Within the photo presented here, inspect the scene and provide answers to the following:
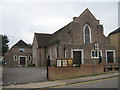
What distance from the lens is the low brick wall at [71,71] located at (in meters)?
16.5

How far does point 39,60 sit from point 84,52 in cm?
1515

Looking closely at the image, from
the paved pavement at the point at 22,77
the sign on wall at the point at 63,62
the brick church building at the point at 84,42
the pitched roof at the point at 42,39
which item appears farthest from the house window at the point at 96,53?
the pitched roof at the point at 42,39

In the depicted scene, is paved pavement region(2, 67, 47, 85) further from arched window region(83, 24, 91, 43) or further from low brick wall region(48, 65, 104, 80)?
arched window region(83, 24, 91, 43)

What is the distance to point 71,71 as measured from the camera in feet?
58.1

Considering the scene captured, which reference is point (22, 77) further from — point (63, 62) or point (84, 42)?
point (84, 42)

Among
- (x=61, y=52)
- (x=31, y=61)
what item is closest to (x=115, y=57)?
(x=61, y=52)

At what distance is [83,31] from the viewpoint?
30.0m

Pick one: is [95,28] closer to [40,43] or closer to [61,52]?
[61,52]

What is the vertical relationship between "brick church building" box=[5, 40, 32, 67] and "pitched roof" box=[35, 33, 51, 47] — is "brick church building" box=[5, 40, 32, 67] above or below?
below

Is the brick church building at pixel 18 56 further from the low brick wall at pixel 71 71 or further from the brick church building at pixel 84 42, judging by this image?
the low brick wall at pixel 71 71

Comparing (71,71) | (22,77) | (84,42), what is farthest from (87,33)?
(22,77)

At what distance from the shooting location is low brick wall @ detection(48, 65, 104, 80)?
1655 cm

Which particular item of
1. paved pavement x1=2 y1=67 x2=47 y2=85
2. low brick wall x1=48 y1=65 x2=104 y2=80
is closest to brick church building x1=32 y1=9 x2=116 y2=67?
paved pavement x1=2 y1=67 x2=47 y2=85

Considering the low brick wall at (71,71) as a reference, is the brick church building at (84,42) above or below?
above
